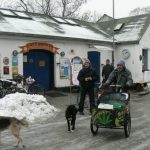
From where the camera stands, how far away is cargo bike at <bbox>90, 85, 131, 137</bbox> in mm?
9727

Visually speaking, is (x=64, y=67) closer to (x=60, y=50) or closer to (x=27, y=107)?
(x=60, y=50)

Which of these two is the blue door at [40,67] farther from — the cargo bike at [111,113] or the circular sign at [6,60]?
the cargo bike at [111,113]

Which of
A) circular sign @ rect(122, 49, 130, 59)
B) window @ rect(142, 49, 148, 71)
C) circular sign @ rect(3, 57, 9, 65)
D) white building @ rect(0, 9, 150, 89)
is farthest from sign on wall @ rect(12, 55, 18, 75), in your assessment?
window @ rect(142, 49, 148, 71)

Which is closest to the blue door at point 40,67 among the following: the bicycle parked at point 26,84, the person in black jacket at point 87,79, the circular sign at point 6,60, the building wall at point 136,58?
the circular sign at point 6,60

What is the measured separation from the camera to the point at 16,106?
43.6 feet

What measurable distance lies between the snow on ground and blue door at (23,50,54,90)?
6134 mm

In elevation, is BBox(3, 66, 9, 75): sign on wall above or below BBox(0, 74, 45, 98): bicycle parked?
above

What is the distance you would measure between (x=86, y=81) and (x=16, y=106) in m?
2.52

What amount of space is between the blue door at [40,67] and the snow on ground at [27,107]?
6.13m

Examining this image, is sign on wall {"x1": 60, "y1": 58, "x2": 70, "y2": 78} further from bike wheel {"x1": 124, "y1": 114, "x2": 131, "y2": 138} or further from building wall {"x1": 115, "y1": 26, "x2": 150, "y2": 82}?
bike wheel {"x1": 124, "y1": 114, "x2": 131, "y2": 138}

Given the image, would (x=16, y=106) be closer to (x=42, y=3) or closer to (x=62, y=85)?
(x=62, y=85)

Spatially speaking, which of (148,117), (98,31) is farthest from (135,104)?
(98,31)

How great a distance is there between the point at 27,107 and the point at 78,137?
4047mm

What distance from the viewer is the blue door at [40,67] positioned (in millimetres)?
20347
